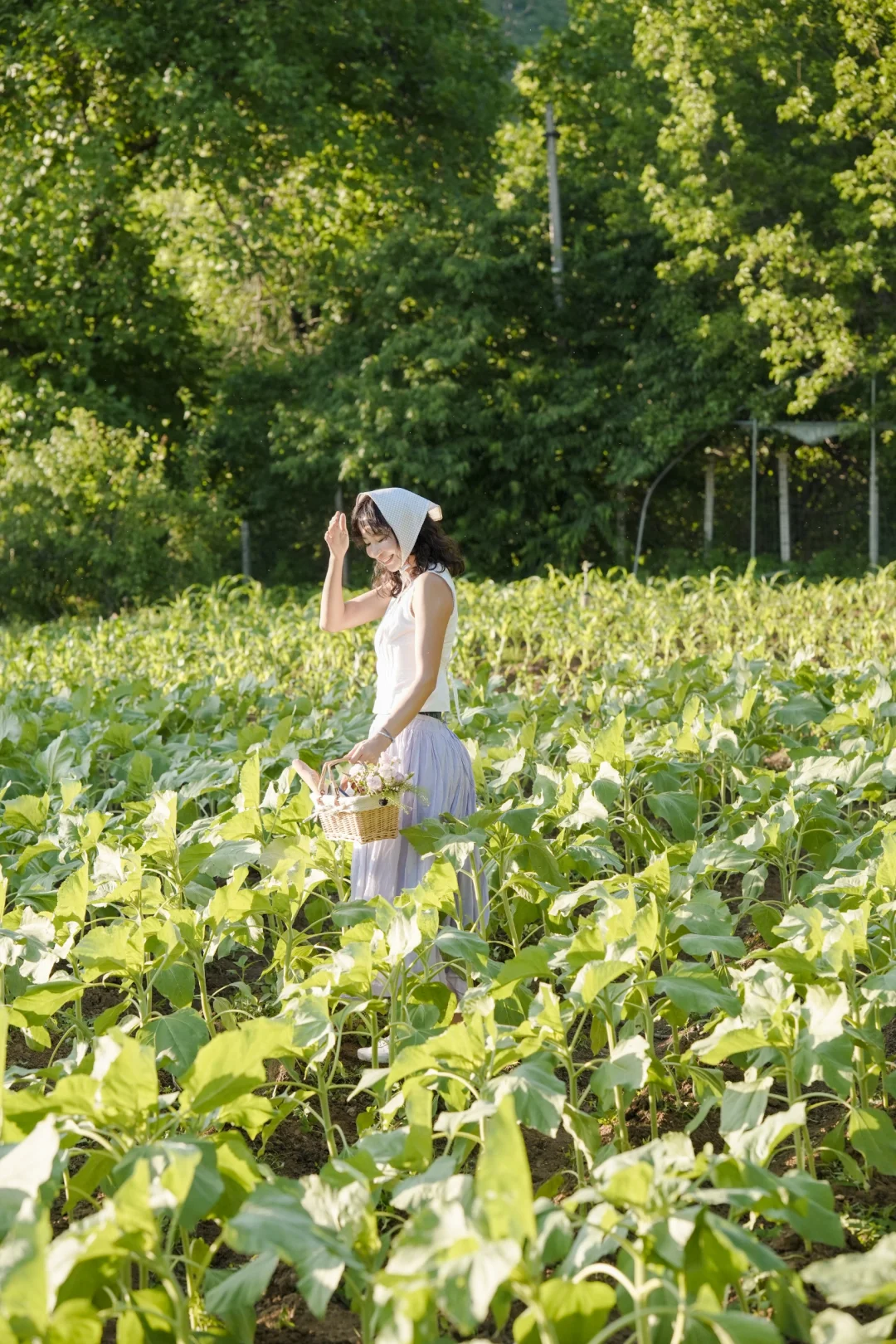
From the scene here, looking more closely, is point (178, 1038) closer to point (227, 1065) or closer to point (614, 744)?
point (227, 1065)

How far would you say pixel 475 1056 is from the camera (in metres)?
2.14

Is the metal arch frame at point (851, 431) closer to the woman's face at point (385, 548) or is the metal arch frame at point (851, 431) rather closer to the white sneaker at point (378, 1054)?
the woman's face at point (385, 548)

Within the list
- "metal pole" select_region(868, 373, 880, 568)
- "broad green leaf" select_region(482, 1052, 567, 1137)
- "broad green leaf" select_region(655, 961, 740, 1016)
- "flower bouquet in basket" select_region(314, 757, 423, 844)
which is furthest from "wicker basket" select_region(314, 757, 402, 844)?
"metal pole" select_region(868, 373, 880, 568)

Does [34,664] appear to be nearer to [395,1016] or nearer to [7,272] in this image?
[395,1016]

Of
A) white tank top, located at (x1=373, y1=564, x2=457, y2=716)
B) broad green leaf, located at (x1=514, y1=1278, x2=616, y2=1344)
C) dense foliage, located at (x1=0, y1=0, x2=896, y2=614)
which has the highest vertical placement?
dense foliage, located at (x1=0, y1=0, x2=896, y2=614)

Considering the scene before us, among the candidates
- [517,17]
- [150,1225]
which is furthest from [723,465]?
[517,17]

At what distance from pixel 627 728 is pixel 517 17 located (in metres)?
56.0

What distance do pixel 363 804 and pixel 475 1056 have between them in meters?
1.23

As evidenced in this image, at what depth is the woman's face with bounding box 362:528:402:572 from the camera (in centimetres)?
370

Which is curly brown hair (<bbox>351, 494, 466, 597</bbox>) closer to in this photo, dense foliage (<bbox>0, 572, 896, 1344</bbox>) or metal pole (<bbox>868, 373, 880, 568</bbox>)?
dense foliage (<bbox>0, 572, 896, 1344</bbox>)

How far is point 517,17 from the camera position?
55062 millimetres

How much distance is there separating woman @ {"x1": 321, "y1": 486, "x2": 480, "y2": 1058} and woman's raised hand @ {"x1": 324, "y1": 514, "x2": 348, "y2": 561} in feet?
0.90

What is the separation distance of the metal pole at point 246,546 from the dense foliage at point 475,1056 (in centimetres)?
1530

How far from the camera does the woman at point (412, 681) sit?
3.63m
